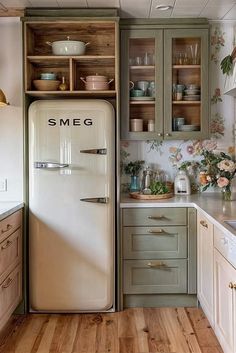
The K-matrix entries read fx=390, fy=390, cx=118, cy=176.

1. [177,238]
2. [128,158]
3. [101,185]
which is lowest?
[177,238]

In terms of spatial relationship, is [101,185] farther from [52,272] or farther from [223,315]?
[223,315]

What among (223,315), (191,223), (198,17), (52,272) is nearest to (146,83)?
(198,17)

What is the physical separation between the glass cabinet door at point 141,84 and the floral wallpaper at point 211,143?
0.86 ft

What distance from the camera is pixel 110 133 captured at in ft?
9.71

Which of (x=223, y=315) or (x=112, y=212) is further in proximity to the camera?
(x=112, y=212)

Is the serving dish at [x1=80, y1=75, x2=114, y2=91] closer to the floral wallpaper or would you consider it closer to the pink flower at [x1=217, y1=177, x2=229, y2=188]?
the floral wallpaper

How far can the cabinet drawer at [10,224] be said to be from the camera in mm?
2516

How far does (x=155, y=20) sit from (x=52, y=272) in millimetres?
2196

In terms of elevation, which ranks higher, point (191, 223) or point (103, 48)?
point (103, 48)

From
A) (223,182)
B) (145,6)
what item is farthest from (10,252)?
(145,6)

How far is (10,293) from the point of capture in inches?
107

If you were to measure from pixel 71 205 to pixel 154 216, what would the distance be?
25.6 inches

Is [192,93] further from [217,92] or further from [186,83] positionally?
[217,92]

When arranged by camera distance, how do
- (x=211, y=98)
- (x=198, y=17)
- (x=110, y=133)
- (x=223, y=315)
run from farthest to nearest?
(x=211, y=98) → (x=198, y=17) → (x=110, y=133) → (x=223, y=315)
